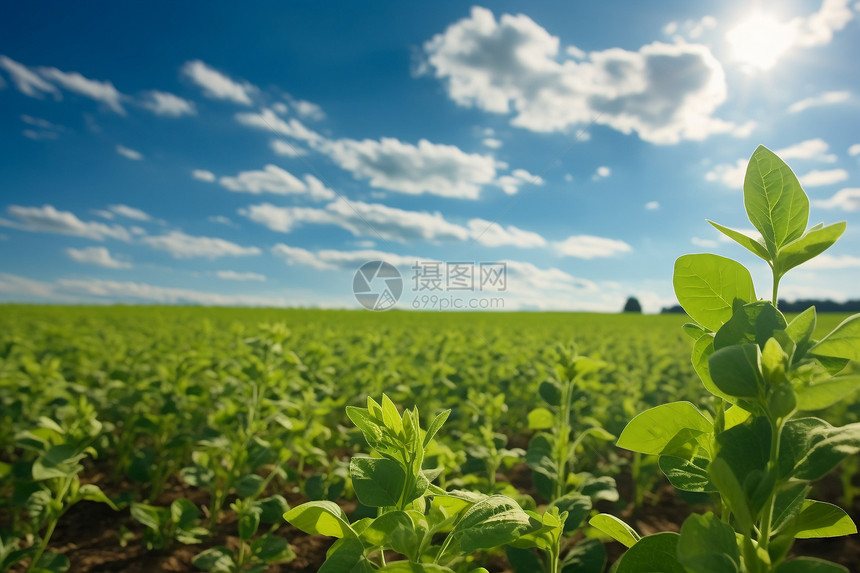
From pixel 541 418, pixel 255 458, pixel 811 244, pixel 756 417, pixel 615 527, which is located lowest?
pixel 255 458

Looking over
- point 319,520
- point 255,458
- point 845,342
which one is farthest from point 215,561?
point 845,342

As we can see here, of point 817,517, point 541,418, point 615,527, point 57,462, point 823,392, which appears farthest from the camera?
point 541,418

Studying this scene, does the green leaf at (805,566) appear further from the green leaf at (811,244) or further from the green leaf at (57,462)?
the green leaf at (57,462)

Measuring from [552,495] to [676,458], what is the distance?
1635 millimetres

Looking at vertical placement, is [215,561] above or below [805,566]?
below

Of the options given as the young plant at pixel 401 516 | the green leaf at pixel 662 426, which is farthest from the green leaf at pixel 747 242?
the young plant at pixel 401 516

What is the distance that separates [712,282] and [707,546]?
1.28 feet

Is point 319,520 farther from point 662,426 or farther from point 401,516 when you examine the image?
point 662,426

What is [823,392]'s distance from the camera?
2.09ft

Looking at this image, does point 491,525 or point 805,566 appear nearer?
point 805,566

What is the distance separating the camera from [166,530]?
3057mm

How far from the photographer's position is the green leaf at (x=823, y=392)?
608 millimetres

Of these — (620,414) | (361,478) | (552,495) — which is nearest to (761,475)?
(361,478)

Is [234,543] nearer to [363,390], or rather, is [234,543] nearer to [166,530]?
[166,530]
